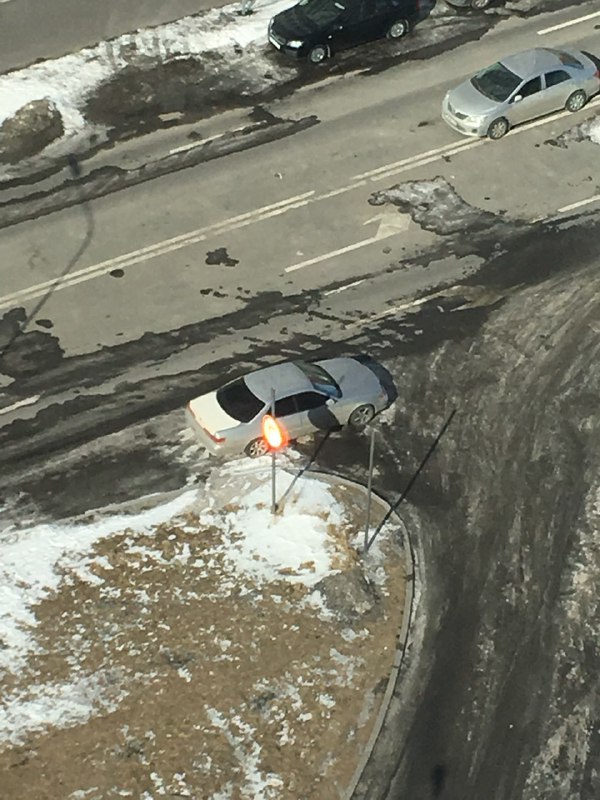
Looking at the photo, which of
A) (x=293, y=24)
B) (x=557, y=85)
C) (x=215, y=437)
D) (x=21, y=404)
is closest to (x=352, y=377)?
(x=215, y=437)

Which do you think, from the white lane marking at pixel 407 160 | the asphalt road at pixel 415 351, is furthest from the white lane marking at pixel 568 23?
the white lane marking at pixel 407 160

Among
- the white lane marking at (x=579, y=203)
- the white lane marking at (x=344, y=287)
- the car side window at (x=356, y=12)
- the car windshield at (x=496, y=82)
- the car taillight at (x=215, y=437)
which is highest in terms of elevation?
the car side window at (x=356, y=12)

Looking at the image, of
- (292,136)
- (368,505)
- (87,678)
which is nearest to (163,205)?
(292,136)

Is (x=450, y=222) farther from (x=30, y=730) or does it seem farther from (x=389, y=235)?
(x=30, y=730)

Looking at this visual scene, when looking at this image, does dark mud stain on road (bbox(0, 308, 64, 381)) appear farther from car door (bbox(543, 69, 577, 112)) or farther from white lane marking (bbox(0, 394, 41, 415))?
car door (bbox(543, 69, 577, 112))

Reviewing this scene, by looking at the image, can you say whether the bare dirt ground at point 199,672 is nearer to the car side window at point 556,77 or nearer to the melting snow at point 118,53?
the melting snow at point 118,53

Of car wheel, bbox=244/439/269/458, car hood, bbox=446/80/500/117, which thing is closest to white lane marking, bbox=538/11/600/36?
car hood, bbox=446/80/500/117

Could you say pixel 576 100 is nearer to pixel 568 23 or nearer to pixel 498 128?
pixel 498 128
